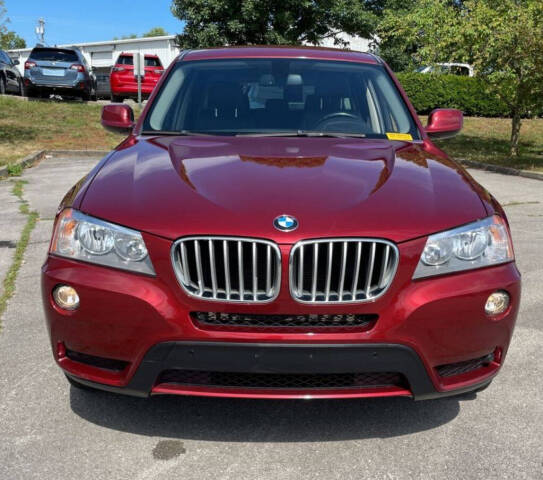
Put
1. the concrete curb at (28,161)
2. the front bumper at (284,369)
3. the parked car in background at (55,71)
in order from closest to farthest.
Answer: the front bumper at (284,369) → the concrete curb at (28,161) → the parked car in background at (55,71)

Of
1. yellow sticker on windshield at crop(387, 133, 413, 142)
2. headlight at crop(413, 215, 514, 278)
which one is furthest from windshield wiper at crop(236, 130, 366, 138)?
headlight at crop(413, 215, 514, 278)

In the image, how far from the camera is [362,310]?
251 cm

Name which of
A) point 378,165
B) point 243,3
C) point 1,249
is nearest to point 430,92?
point 243,3

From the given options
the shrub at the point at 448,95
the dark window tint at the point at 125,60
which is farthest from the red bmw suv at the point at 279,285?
the shrub at the point at 448,95

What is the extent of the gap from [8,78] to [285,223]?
22.9 meters

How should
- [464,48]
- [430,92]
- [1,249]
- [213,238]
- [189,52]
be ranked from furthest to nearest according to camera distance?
1. [430,92]
2. [464,48]
3. [1,249]
4. [189,52]
5. [213,238]

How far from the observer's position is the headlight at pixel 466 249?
2600 millimetres

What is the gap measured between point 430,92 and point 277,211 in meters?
23.3

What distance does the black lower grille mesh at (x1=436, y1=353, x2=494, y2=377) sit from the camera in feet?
8.82

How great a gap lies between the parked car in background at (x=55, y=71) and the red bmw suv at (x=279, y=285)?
62.2 ft

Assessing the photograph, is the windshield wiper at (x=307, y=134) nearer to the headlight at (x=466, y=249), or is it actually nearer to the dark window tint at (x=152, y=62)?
the headlight at (x=466, y=249)

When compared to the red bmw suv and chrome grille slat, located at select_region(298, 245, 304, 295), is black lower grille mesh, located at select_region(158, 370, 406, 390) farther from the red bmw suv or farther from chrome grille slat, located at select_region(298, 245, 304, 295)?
chrome grille slat, located at select_region(298, 245, 304, 295)

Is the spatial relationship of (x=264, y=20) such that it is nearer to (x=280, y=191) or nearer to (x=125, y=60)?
(x=125, y=60)

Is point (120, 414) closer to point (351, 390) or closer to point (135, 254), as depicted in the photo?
point (135, 254)
